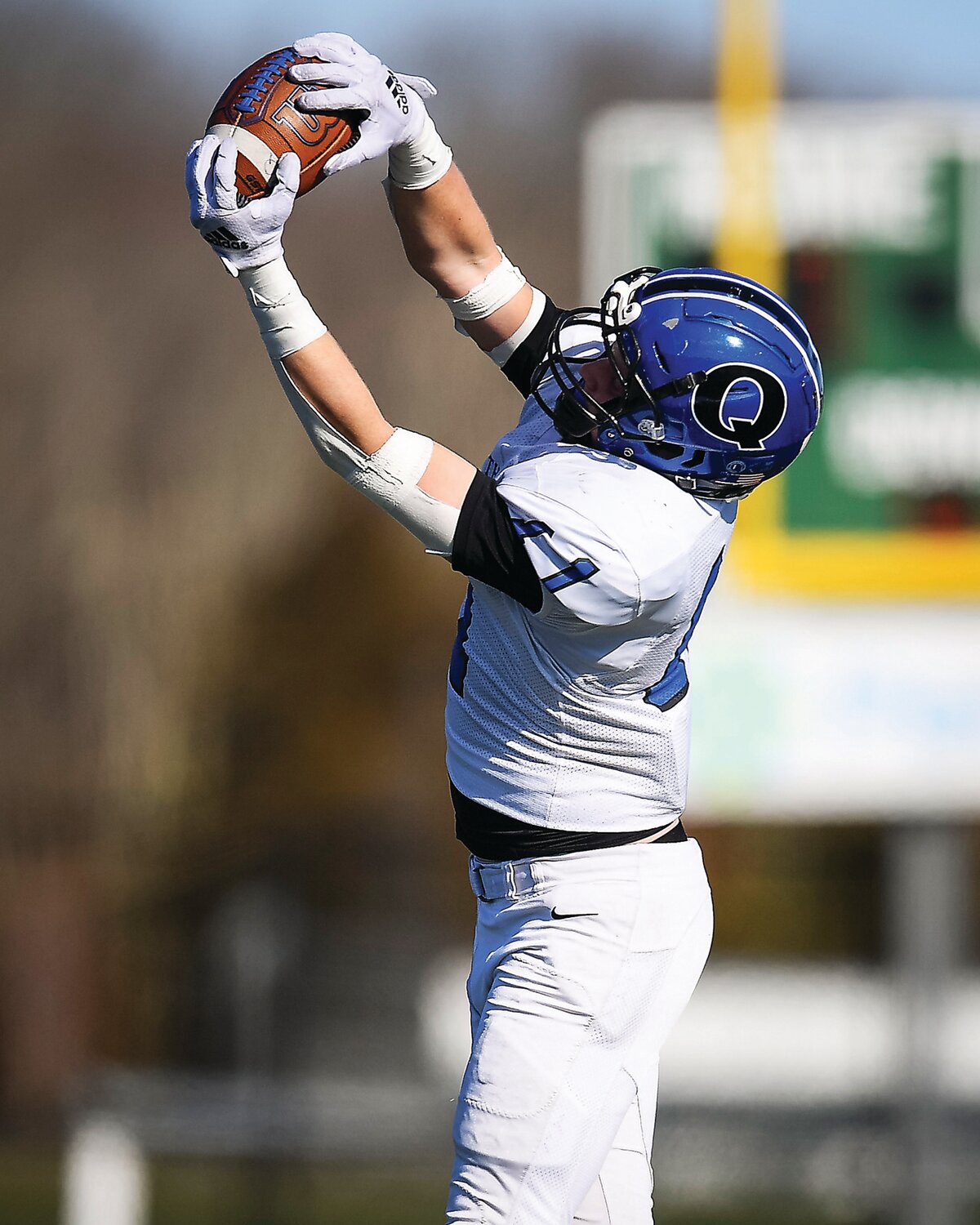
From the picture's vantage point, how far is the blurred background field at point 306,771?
6602 millimetres

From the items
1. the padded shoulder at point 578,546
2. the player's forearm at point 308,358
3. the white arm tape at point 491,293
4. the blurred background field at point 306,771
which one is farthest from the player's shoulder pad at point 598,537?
the blurred background field at point 306,771

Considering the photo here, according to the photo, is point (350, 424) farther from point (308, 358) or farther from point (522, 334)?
point (522, 334)

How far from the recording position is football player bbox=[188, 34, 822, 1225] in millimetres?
2275

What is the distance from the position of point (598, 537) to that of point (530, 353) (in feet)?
1.91

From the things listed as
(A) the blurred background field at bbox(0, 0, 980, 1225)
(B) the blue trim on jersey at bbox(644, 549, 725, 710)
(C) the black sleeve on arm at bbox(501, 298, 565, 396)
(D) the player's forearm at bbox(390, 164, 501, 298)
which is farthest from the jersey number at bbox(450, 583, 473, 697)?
(A) the blurred background field at bbox(0, 0, 980, 1225)

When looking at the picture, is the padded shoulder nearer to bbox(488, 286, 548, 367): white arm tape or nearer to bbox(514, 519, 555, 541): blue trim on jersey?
bbox(514, 519, 555, 541): blue trim on jersey

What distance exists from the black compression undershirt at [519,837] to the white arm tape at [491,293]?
762mm

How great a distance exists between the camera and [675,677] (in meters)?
2.62

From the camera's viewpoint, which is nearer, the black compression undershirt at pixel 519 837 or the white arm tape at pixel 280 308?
the white arm tape at pixel 280 308

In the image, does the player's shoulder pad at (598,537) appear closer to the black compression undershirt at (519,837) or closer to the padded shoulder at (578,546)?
the padded shoulder at (578,546)

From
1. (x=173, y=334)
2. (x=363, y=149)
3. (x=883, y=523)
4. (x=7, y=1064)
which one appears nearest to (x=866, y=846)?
(x=883, y=523)

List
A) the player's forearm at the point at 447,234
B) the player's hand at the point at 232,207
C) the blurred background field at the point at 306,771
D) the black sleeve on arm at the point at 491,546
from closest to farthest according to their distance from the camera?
the player's hand at the point at 232,207, the black sleeve on arm at the point at 491,546, the player's forearm at the point at 447,234, the blurred background field at the point at 306,771

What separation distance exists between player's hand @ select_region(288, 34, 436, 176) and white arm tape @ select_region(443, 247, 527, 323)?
32cm

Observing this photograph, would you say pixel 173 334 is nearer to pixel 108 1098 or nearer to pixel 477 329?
pixel 108 1098
